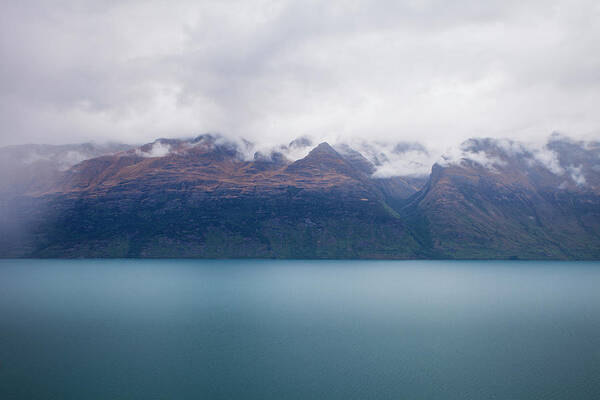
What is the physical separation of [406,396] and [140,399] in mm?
32552

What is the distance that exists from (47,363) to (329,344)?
1751 inches

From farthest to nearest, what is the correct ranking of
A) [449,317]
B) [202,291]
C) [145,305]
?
1. [202,291]
2. [145,305]
3. [449,317]

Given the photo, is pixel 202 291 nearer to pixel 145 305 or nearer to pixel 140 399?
pixel 145 305

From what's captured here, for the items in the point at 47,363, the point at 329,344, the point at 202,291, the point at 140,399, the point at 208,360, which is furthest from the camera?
the point at 202,291

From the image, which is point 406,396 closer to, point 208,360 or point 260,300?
point 208,360

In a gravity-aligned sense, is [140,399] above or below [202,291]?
above

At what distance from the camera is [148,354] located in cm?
6384

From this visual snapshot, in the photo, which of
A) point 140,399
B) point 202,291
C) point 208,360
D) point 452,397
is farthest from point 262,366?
point 202,291

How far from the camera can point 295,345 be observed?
233 feet

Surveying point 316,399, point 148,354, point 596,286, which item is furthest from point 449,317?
point 596,286

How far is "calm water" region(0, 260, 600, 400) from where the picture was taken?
5153 centimetres

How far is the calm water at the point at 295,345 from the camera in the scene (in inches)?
2029

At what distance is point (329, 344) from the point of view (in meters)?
71.8

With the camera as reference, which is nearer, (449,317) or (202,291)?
(449,317)
